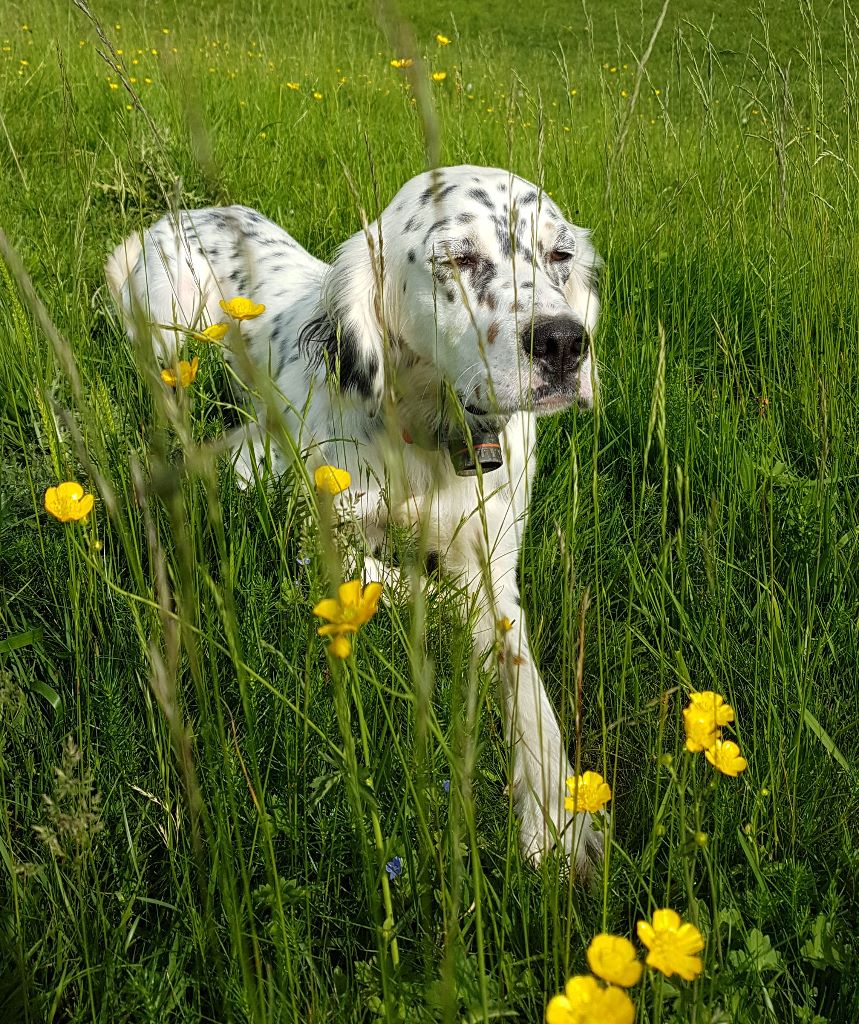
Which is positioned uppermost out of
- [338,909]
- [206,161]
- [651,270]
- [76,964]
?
[206,161]

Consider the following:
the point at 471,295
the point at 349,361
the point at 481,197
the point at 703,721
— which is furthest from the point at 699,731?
the point at 481,197

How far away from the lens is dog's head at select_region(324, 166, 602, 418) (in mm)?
2207

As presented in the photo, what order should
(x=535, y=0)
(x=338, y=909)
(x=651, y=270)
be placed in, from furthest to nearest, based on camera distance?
(x=535, y=0)
(x=651, y=270)
(x=338, y=909)

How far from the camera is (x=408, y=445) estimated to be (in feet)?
8.89

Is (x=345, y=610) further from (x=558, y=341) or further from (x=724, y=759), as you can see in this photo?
(x=558, y=341)

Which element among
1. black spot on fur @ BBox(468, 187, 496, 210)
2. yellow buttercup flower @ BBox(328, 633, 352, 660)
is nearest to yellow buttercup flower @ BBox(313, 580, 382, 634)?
yellow buttercup flower @ BBox(328, 633, 352, 660)

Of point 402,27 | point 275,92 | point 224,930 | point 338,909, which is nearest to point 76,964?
point 224,930

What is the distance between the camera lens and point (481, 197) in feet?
8.54

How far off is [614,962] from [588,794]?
14.1 inches

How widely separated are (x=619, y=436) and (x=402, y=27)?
72.8 inches

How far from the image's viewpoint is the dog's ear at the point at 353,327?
8.55 ft

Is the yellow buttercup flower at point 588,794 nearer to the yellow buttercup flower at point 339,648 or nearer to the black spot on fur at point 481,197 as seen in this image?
the yellow buttercup flower at point 339,648

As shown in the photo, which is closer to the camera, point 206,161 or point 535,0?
point 206,161

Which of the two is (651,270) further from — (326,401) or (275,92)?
(275,92)
